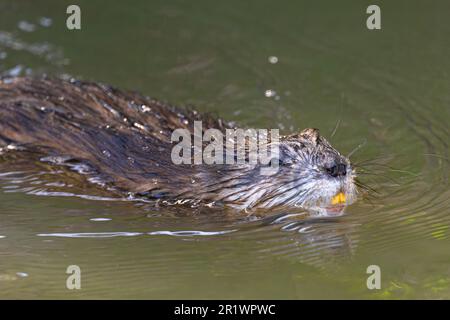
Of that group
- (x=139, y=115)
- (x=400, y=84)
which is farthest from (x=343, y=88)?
(x=139, y=115)

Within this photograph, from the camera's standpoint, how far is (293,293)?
4852mm

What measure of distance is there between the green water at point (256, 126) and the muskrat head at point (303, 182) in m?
0.13

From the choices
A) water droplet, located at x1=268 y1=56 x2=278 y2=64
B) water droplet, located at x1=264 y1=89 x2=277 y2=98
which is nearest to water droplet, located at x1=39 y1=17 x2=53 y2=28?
water droplet, located at x1=268 y1=56 x2=278 y2=64

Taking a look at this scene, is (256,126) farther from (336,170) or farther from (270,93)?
(336,170)

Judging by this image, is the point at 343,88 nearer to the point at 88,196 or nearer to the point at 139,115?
the point at 139,115

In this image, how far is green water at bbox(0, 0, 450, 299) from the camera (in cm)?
513

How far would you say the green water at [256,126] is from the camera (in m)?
5.13

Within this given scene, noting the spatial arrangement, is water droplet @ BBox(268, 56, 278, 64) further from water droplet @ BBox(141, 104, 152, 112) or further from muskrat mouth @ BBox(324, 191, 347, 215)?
muskrat mouth @ BBox(324, 191, 347, 215)

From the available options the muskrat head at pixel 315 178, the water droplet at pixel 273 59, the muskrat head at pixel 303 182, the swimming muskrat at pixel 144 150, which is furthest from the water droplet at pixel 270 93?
the muskrat head at pixel 315 178

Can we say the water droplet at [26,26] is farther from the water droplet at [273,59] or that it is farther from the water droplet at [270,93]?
the water droplet at [270,93]

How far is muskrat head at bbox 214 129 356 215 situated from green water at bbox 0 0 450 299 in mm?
132

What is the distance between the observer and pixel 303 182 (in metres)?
5.87

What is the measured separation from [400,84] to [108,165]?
3.35m
